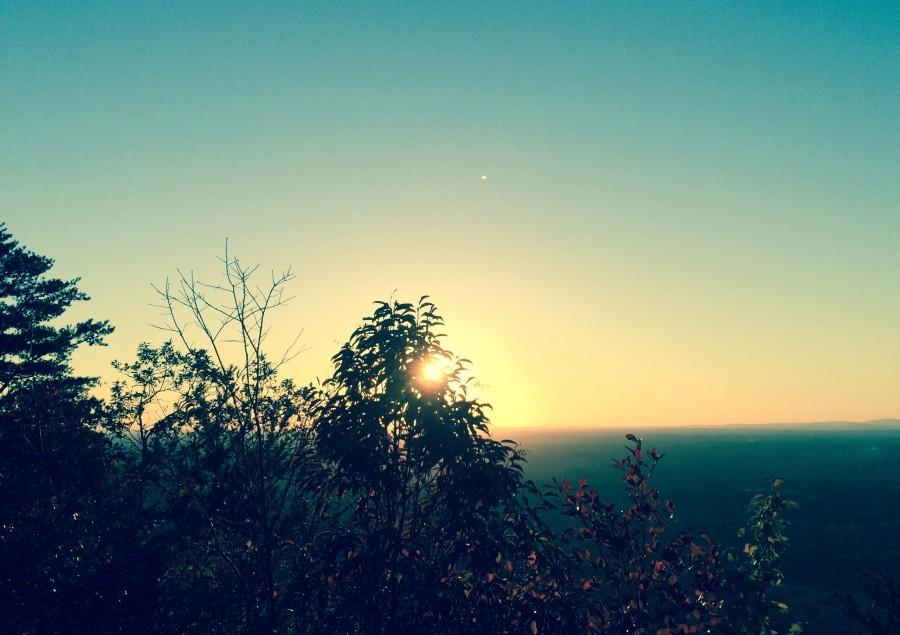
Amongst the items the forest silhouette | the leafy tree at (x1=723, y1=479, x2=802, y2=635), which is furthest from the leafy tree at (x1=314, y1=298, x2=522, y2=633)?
the leafy tree at (x1=723, y1=479, x2=802, y2=635)

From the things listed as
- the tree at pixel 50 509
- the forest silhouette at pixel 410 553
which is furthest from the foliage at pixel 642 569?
the tree at pixel 50 509

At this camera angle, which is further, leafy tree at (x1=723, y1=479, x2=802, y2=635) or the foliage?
leafy tree at (x1=723, y1=479, x2=802, y2=635)

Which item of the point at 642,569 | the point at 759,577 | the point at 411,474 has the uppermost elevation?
the point at 411,474

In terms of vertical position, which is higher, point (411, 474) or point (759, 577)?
point (411, 474)

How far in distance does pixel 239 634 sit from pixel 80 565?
286 centimetres

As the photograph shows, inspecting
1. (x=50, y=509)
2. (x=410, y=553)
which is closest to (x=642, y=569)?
(x=410, y=553)

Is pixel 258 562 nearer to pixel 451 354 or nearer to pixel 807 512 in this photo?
pixel 451 354

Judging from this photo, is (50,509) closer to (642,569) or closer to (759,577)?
(642,569)

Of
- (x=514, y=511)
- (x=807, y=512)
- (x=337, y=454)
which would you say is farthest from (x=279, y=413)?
(x=807, y=512)

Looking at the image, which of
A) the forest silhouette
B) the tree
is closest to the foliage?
the forest silhouette

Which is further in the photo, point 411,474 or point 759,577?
point 759,577

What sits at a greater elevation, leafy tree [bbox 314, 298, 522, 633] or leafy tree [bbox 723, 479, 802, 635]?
leafy tree [bbox 314, 298, 522, 633]

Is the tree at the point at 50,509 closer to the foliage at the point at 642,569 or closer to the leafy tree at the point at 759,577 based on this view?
the foliage at the point at 642,569

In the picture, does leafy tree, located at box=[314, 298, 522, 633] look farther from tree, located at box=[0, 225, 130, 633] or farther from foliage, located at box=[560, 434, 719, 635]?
tree, located at box=[0, 225, 130, 633]
